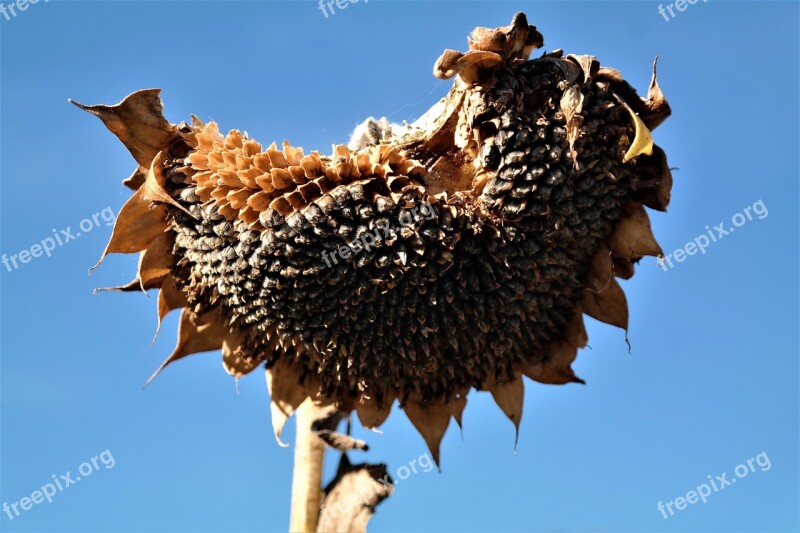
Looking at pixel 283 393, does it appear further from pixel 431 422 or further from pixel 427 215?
pixel 427 215

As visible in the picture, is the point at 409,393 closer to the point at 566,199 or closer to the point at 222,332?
the point at 222,332

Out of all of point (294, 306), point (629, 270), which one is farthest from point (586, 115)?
point (294, 306)

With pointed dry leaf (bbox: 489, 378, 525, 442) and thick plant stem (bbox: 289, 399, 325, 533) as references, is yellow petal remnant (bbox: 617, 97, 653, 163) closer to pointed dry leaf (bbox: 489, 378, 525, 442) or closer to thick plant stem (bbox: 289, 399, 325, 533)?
pointed dry leaf (bbox: 489, 378, 525, 442)

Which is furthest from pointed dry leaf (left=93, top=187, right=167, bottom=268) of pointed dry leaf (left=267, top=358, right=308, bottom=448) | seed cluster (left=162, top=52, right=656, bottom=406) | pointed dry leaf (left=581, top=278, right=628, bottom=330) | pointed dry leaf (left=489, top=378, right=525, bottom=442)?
pointed dry leaf (left=581, top=278, right=628, bottom=330)

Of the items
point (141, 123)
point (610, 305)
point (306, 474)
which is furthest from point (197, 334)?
point (610, 305)

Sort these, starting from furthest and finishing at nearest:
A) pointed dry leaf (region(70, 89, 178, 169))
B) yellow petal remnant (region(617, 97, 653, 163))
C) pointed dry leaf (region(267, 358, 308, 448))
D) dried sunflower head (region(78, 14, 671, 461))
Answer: pointed dry leaf (region(267, 358, 308, 448)) < pointed dry leaf (region(70, 89, 178, 169)) < dried sunflower head (region(78, 14, 671, 461)) < yellow petal remnant (region(617, 97, 653, 163))

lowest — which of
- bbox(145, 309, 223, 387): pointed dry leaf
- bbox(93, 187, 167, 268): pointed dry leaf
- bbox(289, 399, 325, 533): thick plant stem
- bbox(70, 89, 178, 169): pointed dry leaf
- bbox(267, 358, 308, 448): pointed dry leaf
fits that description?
bbox(289, 399, 325, 533): thick plant stem
